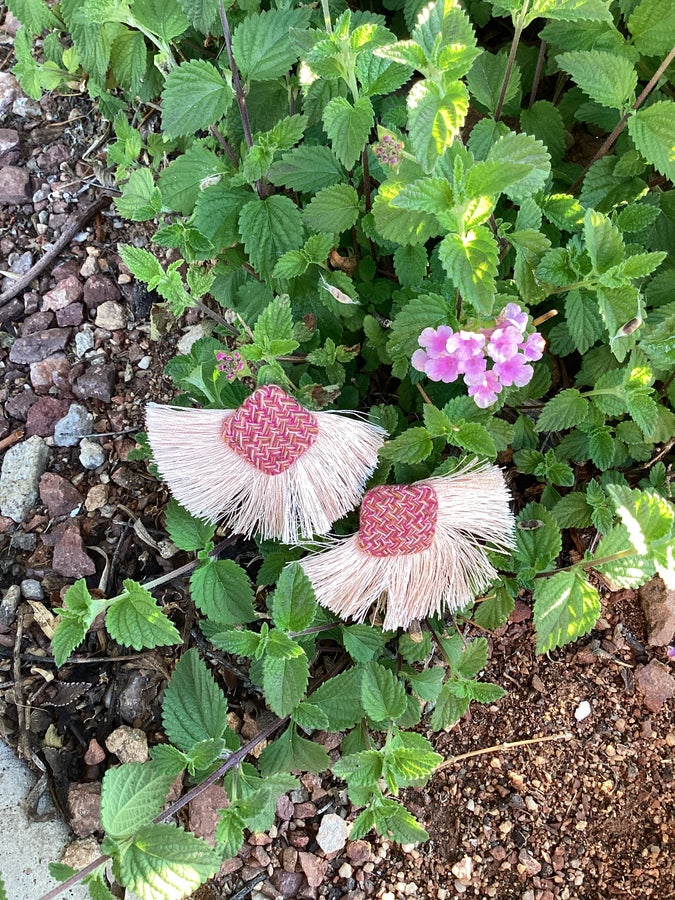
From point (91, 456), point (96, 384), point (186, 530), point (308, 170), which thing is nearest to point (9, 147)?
point (96, 384)

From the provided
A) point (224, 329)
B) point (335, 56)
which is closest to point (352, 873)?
point (224, 329)

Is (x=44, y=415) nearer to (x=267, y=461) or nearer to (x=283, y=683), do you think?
(x=267, y=461)

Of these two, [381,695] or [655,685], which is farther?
[655,685]

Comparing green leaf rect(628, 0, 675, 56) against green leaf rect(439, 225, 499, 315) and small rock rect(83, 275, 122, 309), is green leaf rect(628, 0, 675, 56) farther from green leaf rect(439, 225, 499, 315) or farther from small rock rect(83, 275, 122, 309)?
small rock rect(83, 275, 122, 309)

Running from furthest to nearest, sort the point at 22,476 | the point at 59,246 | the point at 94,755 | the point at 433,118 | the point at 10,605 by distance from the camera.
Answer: the point at 59,246
the point at 22,476
the point at 10,605
the point at 94,755
the point at 433,118

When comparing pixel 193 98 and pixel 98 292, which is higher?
pixel 193 98

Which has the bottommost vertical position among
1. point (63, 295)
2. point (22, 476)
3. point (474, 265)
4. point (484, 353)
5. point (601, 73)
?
point (22, 476)

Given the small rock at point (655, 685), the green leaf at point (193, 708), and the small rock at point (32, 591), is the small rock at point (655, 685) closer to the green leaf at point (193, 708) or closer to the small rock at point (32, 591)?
the green leaf at point (193, 708)
